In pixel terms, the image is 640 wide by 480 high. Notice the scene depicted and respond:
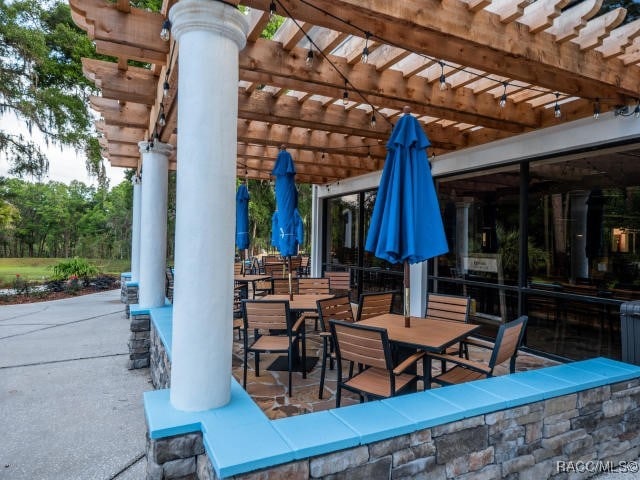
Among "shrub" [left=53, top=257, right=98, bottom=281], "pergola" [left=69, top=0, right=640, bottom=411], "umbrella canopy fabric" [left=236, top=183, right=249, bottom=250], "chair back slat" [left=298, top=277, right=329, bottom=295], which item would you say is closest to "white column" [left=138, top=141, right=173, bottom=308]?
"pergola" [left=69, top=0, right=640, bottom=411]

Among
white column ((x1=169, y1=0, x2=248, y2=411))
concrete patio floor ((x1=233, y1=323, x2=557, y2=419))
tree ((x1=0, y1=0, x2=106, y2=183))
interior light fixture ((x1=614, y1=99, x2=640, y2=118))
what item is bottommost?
concrete patio floor ((x1=233, y1=323, x2=557, y2=419))

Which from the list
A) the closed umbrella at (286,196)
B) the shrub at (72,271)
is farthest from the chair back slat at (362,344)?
the shrub at (72,271)

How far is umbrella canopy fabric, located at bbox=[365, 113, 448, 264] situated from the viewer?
9.72 ft

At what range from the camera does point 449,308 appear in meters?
4.02

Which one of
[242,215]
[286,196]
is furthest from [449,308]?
[242,215]

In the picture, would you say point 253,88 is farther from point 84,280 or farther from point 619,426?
point 84,280

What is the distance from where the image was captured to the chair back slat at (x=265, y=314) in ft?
11.5

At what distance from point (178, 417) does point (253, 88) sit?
320 cm

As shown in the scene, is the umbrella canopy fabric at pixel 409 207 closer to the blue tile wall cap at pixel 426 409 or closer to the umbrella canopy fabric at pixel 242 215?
the blue tile wall cap at pixel 426 409

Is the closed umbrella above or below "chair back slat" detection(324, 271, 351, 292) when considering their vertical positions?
above

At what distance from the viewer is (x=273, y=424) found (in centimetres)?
189

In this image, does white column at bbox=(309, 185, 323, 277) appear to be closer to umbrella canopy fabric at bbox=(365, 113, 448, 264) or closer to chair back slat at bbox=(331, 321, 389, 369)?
umbrella canopy fabric at bbox=(365, 113, 448, 264)

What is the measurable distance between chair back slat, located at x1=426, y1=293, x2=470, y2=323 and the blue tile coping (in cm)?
135

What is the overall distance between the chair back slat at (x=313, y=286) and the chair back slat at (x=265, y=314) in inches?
77.6
